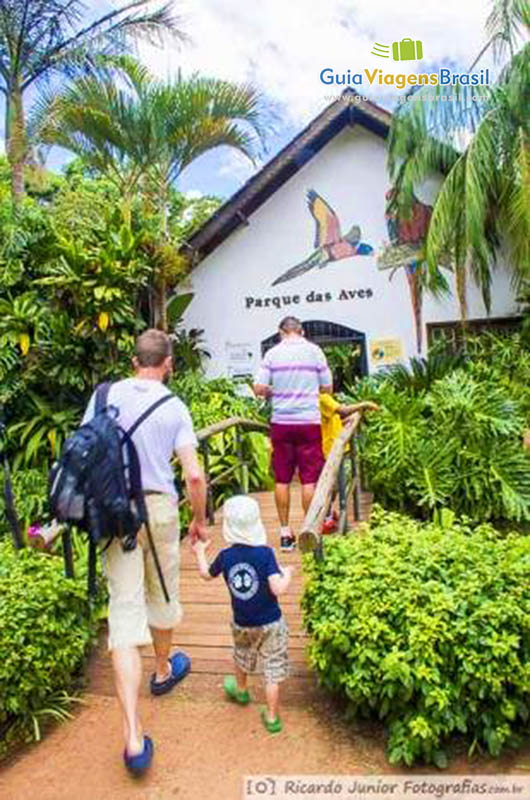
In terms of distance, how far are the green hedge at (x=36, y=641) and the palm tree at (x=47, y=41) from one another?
755 centimetres

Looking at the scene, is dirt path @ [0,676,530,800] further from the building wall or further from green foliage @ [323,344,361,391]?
the building wall

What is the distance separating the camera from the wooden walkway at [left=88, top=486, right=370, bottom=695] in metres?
3.34

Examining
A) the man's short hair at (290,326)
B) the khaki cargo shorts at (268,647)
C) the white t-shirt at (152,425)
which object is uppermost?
the man's short hair at (290,326)

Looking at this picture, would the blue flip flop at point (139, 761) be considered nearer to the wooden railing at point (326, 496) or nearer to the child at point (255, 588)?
the child at point (255, 588)

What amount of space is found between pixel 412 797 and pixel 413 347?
6.87 meters

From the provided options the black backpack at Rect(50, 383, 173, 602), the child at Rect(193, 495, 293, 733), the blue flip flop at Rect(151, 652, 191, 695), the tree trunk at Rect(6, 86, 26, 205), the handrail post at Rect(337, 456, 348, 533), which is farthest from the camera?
the tree trunk at Rect(6, 86, 26, 205)

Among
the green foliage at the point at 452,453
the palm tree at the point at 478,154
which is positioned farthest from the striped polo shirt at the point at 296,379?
the palm tree at the point at 478,154

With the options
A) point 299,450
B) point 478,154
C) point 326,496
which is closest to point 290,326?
point 299,450

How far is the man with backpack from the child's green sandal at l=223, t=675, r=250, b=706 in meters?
0.46

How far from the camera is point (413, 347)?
345 inches

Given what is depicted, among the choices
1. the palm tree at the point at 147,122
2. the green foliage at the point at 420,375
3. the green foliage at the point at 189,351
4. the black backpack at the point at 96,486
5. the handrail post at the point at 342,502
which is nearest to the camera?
the black backpack at the point at 96,486

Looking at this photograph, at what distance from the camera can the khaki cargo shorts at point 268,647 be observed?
2.82 m

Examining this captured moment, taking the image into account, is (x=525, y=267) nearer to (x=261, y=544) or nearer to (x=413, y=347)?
(x=413, y=347)

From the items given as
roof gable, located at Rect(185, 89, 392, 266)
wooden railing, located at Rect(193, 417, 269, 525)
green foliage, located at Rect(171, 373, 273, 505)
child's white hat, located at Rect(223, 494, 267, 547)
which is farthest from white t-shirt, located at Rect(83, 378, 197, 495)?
roof gable, located at Rect(185, 89, 392, 266)
